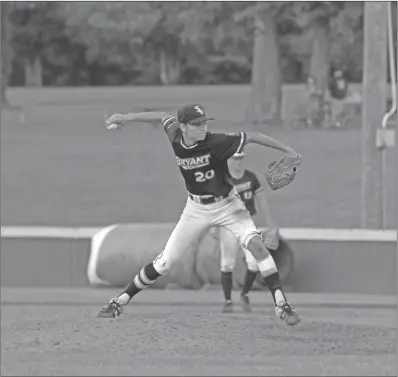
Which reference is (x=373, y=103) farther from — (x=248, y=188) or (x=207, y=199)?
(x=207, y=199)

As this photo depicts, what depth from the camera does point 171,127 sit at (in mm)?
12203

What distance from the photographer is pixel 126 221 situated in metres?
31.8

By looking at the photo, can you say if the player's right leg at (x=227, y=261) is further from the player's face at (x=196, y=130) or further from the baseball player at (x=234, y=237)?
the player's face at (x=196, y=130)

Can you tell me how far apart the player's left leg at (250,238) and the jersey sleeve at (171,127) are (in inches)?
30.8

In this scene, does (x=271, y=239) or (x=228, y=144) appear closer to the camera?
(x=228, y=144)

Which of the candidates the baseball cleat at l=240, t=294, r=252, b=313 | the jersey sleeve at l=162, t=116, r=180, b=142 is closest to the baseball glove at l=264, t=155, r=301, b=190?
the jersey sleeve at l=162, t=116, r=180, b=142

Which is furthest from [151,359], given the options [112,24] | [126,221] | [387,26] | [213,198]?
[112,24]

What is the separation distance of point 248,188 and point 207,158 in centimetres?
310

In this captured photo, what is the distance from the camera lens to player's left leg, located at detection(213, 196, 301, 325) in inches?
472

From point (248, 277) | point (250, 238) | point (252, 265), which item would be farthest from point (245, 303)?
point (250, 238)

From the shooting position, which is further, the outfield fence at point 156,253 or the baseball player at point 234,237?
the outfield fence at point 156,253

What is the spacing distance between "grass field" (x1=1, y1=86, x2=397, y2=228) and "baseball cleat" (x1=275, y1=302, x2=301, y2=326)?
15.1 m

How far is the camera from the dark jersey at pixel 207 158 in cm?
1191

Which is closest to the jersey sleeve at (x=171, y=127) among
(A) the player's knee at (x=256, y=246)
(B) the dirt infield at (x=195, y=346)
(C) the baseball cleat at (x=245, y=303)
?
(A) the player's knee at (x=256, y=246)
